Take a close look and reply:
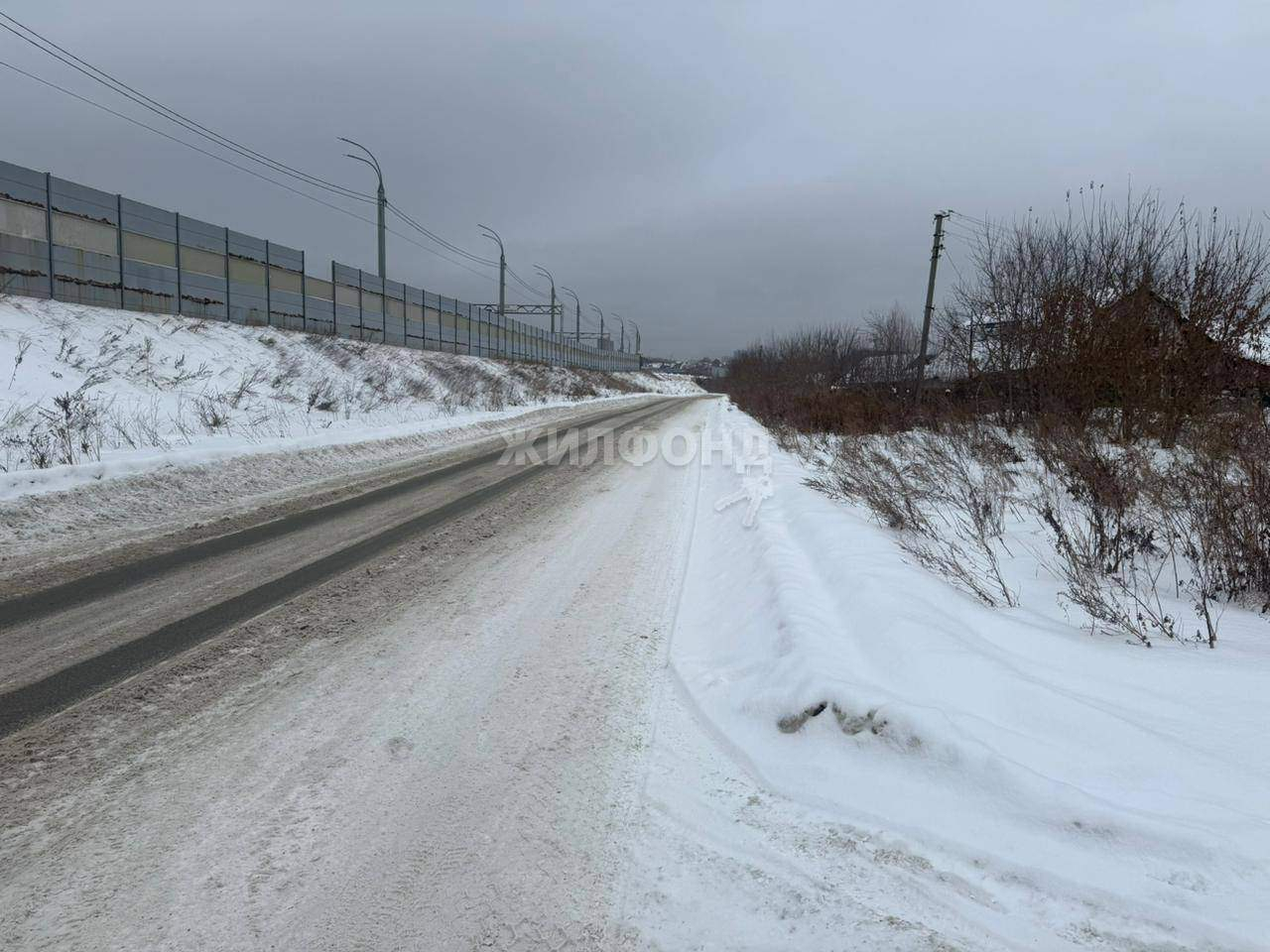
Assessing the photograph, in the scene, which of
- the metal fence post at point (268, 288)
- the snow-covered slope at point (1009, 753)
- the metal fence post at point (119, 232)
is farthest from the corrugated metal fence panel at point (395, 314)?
the snow-covered slope at point (1009, 753)

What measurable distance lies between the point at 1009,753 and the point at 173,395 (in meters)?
18.7

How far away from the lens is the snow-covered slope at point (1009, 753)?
Answer: 2.02m

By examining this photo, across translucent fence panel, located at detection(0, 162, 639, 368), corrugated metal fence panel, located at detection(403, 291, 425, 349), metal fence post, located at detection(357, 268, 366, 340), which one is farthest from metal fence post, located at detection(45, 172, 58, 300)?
corrugated metal fence panel, located at detection(403, 291, 425, 349)

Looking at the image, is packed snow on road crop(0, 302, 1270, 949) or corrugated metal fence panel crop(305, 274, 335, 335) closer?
packed snow on road crop(0, 302, 1270, 949)

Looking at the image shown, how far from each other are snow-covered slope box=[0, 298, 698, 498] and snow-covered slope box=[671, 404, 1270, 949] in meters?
7.81

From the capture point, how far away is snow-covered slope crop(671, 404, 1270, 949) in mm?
2023

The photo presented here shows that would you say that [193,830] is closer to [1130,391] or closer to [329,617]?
[329,617]

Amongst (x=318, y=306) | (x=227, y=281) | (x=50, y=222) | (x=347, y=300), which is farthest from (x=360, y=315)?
(x=50, y=222)

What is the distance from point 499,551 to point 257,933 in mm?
4474

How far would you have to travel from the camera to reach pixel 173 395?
16125 mm

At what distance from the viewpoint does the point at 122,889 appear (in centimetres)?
208

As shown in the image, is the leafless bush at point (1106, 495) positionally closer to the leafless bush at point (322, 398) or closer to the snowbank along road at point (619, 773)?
the snowbank along road at point (619, 773)

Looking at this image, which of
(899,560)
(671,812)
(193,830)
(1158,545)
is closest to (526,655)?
(671,812)

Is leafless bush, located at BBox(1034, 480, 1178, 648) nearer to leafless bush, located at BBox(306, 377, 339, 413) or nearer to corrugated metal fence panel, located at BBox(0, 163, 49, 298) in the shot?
leafless bush, located at BBox(306, 377, 339, 413)
